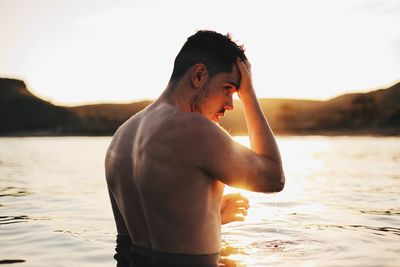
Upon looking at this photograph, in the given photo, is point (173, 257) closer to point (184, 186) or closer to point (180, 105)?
point (184, 186)

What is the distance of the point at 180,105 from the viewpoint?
3.62 meters

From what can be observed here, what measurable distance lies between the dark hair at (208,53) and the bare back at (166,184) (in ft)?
1.17

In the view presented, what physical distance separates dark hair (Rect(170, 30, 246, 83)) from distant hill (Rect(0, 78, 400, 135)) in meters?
107

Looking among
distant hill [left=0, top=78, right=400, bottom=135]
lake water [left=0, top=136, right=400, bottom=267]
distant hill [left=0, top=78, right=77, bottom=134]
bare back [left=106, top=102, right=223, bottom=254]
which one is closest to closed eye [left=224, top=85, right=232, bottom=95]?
bare back [left=106, top=102, right=223, bottom=254]

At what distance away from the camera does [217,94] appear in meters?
3.70

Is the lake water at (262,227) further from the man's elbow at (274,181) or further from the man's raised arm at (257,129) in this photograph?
the man's raised arm at (257,129)

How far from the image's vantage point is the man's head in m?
3.62

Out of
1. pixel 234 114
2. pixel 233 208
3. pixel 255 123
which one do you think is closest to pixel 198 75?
pixel 255 123

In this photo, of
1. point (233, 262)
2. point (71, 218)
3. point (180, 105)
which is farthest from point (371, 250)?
point (71, 218)

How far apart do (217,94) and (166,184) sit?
32.1 inches

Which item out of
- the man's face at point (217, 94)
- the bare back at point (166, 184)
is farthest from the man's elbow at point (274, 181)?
the man's face at point (217, 94)

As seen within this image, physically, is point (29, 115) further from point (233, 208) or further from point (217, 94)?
point (217, 94)

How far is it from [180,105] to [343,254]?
8.50ft

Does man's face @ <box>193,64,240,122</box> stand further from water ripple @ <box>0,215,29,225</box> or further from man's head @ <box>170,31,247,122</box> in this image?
water ripple @ <box>0,215,29,225</box>
